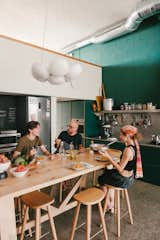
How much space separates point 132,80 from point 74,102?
1.64m

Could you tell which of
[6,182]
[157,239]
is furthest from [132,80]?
[6,182]

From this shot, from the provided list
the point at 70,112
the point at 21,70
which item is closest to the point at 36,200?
the point at 21,70

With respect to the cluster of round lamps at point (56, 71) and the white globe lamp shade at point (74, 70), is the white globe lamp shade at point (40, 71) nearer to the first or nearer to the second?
the cluster of round lamps at point (56, 71)

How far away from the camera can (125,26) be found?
4301 mm

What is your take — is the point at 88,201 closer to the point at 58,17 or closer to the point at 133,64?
the point at 133,64

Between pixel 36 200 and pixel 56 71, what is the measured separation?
1.34 metres

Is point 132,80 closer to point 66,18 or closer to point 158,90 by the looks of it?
point 158,90

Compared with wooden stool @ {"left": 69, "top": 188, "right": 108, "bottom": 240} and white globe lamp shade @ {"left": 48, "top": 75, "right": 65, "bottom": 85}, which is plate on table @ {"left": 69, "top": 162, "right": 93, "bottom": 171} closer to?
wooden stool @ {"left": 69, "top": 188, "right": 108, "bottom": 240}

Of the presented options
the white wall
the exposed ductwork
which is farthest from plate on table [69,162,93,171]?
the exposed ductwork

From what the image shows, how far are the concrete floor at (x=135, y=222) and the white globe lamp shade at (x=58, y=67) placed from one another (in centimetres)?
187

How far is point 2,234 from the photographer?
5.10 feet

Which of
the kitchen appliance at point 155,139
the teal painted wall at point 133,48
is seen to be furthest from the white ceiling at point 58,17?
the kitchen appliance at point 155,139

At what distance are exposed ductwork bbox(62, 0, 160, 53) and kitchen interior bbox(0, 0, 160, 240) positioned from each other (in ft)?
1.06

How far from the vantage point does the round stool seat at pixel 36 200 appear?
1.90 meters
